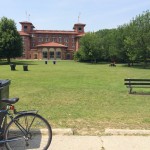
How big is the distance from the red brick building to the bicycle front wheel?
391 feet

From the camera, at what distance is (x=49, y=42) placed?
13712 cm

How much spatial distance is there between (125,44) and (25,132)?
202 feet

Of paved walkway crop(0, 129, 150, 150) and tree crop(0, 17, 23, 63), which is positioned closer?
paved walkway crop(0, 129, 150, 150)

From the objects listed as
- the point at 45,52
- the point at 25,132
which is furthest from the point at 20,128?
the point at 45,52

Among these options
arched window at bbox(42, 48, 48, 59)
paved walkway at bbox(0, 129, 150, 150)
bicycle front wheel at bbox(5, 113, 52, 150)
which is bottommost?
arched window at bbox(42, 48, 48, 59)

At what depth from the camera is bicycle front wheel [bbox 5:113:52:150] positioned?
5871 mm

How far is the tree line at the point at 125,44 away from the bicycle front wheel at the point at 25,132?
180 ft

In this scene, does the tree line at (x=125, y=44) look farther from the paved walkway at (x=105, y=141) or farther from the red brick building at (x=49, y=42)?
the paved walkway at (x=105, y=141)

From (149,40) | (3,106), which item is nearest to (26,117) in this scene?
(3,106)

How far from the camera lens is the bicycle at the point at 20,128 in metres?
5.87

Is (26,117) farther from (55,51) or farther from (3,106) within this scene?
(55,51)

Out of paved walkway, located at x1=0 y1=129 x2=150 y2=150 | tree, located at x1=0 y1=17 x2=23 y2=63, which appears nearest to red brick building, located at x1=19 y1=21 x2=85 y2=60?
tree, located at x1=0 y1=17 x2=23 y2=63

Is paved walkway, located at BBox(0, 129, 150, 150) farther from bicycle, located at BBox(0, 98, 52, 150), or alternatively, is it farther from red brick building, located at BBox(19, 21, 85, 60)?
red brick building, located at BBox(19, 21, 85, 60)

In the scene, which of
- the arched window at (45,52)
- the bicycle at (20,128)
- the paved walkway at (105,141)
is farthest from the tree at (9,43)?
the bicycle at (20,128)
